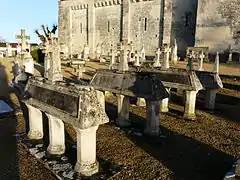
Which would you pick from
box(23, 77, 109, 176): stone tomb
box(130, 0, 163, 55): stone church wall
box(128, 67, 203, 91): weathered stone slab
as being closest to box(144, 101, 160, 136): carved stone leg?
box(128, 67, 203, 91): weathered stone slab

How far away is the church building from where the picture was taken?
22.0 m

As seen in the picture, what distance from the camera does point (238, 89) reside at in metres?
11.5

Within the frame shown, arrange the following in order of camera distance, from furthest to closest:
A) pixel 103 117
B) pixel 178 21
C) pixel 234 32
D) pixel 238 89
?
pixel 178 21, pixel 234 32, pixel 238 89, pixel 103 117

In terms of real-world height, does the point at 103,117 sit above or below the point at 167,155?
above

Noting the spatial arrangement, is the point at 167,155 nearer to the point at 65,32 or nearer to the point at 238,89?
the point at 238,89

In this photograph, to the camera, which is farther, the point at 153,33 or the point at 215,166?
the point at 153,33

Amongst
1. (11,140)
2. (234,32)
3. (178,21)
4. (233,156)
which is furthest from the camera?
(178,21)

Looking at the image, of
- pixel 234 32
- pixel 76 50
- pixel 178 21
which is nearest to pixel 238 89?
pixel 234 32

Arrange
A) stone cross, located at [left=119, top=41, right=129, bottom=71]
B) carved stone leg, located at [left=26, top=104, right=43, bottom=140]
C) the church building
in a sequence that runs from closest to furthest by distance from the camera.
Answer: carved stone leg, located at [left=26, top=104, right=43, bottom=140] < stone cross, located at [left=119, top=41, right=129, bottom=71] < the church building

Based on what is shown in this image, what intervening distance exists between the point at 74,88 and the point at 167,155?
264 centimetres

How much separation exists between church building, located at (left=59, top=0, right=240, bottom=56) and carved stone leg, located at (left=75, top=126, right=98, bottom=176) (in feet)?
62.6

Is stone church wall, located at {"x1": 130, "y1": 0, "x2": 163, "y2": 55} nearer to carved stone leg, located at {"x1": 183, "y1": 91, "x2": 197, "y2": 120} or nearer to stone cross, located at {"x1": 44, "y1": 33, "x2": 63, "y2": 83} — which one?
carved stone leg, located at {"x1": 183, "y1": 91, "x2": 197, "y2": 120}

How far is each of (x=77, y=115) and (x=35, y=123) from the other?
7.17 feet

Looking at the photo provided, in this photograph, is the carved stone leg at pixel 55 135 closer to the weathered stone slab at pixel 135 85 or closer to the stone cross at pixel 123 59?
the weathered stone slab at pixel 135 85
